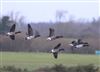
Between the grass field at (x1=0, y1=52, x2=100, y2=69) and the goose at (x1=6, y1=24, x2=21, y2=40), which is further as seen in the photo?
the grass field at (x1=0, y1=52, x2=100, y2=69)

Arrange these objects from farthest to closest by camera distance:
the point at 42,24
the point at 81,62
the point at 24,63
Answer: the point at 81,62, the point at 24,63, the point at 42,24

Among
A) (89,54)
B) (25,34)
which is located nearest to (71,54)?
(89,54)

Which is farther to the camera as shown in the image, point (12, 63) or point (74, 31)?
point (12, 63)

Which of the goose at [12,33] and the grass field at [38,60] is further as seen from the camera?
the grass field at [38,60]

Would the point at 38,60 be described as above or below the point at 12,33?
below

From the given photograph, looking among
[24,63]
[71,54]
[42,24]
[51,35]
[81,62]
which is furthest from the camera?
[81,62]

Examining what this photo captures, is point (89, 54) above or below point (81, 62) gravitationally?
above

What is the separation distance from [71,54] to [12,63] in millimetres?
3262

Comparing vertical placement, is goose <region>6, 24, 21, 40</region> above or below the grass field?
above

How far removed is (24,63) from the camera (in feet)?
53.2

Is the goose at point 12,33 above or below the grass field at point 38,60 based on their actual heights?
above

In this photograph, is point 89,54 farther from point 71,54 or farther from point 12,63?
point 12,63

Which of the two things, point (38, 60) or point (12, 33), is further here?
point (38, 60)

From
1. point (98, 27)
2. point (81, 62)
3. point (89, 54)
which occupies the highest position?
point (98, 27)
